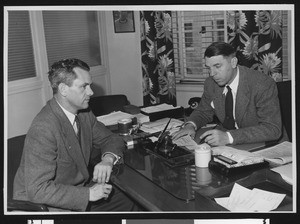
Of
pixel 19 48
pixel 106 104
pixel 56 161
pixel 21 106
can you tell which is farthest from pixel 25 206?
pixel 19 48

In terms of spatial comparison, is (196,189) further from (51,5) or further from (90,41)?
(90,41)

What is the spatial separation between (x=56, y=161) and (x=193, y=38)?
2.16 metres

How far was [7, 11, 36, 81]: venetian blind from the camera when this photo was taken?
297 centimetres

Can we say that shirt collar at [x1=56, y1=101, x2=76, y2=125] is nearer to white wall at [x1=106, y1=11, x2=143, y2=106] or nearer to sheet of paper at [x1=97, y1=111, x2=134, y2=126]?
sheet of paper at [x1=97, y1=111, x2=134, y2=126]

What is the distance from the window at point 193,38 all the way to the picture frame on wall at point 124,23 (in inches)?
16.6

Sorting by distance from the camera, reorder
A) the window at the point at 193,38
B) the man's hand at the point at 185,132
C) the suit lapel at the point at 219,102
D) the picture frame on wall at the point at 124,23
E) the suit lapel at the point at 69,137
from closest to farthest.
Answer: the suit lapel at the point at 69,137
the man's hand at the point at 185,132
the suit lapel at the point at 219,102
the window at the point at 193,38
the picture frame on wall at the point at 124,23

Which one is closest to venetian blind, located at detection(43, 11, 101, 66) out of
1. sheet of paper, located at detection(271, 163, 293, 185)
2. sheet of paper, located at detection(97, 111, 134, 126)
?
sheet of paper, located at detection(97, 111, 134, 126)

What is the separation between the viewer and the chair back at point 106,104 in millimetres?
2432

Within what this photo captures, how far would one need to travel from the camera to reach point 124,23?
346 cm

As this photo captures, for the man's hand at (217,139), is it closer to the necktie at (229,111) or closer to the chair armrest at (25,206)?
the necktie at (229,111)

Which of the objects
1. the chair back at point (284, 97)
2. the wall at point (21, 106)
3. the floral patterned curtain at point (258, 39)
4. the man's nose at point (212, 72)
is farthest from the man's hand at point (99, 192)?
the wall at point (21, 106)

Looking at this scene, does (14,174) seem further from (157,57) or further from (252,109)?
(157,57)

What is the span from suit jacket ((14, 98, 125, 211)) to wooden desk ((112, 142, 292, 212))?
0.58 ft

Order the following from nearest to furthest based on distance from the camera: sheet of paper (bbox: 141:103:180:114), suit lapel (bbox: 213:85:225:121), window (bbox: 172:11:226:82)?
suit lapel (bbox: 213:85:225:121) → sheet of paper (bbox: 141:103:180:114) → window (bbox: 172:11:226:82)
